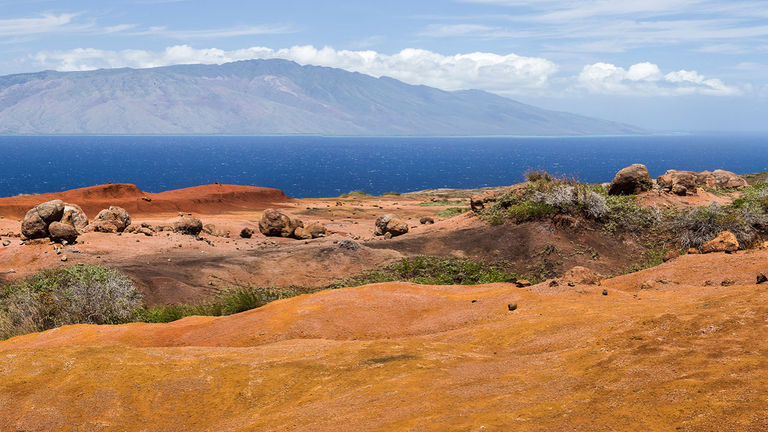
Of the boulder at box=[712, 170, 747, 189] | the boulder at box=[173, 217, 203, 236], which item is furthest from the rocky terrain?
the boulder at box=[712, 170, 747, 189]

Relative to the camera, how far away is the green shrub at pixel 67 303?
12.4 metres

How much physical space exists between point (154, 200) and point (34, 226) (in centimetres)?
1567

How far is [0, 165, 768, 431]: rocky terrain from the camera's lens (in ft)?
16.4

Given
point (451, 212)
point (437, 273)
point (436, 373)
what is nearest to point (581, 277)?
point (436, 373)

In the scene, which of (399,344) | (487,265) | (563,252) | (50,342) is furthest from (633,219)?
(50,342)

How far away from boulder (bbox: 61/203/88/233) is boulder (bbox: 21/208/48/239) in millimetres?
1367

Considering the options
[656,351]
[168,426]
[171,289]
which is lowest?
[171,289]

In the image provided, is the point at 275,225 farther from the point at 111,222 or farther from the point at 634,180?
the point at 634,180

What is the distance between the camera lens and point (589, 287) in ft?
36.5

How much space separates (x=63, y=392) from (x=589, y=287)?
905 cm

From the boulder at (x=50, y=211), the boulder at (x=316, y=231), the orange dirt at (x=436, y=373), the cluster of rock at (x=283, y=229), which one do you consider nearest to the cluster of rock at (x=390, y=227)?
the boulder at (x=316, y=231)

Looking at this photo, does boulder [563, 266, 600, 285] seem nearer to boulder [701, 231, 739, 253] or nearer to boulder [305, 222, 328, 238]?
boulder [701, 231, 739, 253]

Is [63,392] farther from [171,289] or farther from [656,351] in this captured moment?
[171,289]

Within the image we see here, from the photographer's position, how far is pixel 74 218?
23.9 meters
